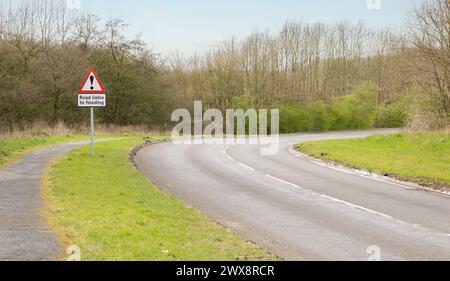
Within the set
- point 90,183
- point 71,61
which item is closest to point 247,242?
point 90,183

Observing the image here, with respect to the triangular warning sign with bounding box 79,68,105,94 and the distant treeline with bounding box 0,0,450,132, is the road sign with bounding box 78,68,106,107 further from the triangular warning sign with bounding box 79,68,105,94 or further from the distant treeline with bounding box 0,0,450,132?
the distant treeline with bounding box 0,0,450,132

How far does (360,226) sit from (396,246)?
1.50 m

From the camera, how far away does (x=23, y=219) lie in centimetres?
878

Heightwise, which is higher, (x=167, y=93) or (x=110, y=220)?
(x=167, y=93)

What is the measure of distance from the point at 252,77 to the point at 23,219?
47770 millimetres

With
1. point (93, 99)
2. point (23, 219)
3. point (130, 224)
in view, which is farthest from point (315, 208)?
point (93, 99)

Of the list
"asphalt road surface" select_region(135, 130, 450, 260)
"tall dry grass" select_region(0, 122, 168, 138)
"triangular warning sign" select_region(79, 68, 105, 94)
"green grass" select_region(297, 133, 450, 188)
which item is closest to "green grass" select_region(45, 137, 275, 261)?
"asphalt road surface" select_region(135, 130, 450, 260)

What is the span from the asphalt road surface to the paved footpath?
3318mm

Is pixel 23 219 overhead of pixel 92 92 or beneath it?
beneath

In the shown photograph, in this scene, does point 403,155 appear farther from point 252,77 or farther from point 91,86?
point 252,77

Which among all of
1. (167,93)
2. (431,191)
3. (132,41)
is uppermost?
(132,41)

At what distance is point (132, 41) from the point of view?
1908 inches
